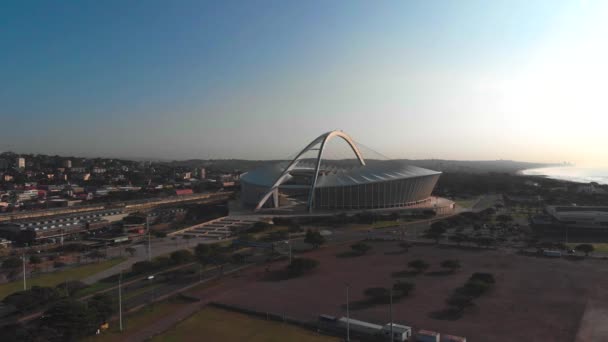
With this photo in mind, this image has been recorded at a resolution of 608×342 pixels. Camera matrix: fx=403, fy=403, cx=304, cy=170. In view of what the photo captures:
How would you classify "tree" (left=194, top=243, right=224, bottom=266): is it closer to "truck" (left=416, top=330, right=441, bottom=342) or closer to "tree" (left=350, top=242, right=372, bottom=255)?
"tree" (left=350, top=242, right=372, bottom=255)

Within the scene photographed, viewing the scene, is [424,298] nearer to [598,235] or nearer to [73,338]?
[73,338]

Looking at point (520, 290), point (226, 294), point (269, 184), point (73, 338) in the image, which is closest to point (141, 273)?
point (226, 294)

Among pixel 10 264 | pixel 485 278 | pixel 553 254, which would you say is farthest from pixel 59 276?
pixel 553 254

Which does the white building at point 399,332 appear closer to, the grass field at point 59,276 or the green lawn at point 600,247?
the grass field at point 59,276

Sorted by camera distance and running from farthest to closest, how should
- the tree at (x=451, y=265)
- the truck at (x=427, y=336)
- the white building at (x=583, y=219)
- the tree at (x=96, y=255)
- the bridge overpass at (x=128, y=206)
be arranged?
1. the bridge overpass at (x=128, y=206)
2. the white building at (x=583, y=219)
3. the tree at (x=96, y=255)
4. the tree at (x=451, y=265)
5. the truck at (x=427, y=336)

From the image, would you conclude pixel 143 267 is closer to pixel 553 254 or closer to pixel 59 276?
pixel 59 276

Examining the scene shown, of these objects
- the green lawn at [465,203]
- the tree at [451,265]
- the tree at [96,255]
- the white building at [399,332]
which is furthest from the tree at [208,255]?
the green lawn at [465,203]
